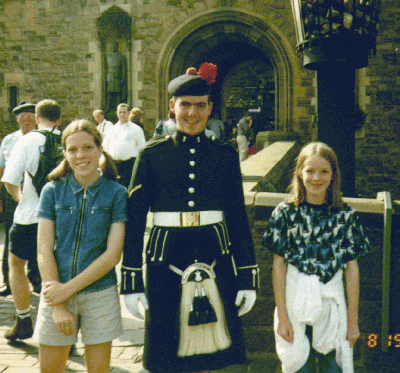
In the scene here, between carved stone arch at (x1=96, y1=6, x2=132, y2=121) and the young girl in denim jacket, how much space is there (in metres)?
11.5

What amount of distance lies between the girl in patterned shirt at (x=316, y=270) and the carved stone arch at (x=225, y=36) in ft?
35.0

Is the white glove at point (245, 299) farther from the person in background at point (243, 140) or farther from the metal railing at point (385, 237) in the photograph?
the person in background at point (243, 140)

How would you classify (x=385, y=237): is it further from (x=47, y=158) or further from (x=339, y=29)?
(x=47, y=158)

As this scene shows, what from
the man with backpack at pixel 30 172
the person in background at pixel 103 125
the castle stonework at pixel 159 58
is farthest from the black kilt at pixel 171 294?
the castle stonework at pixel 159 58

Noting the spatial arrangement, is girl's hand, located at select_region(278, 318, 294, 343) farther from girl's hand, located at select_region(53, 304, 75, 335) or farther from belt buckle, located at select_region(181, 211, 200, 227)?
girl's hand, located at select_region(53, 304, 75, 335)

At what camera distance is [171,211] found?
93.2 inches

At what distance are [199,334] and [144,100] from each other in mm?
11564

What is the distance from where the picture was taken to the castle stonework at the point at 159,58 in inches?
491

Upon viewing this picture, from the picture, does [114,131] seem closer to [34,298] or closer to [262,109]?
[34,298]

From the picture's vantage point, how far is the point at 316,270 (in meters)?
2.41

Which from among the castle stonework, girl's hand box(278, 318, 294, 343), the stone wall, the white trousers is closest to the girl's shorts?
girl's hand box(278, 318, 294, 343)

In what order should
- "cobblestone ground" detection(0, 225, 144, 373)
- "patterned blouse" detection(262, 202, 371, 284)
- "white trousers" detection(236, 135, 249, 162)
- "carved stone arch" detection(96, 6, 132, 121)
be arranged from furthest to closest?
1. "white trousers" detection(236, 135, 249, 162)
2. "carved stone arch" detection(96, 6, 132, 121)
3. "cobblestone ground" detection(0, 225, 144, 373)
4. "patterned blouse" detection(262, 202, 371, 284)

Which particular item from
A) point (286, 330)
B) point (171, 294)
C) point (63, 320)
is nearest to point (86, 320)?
point (63, 320)

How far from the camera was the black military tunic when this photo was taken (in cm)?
233
